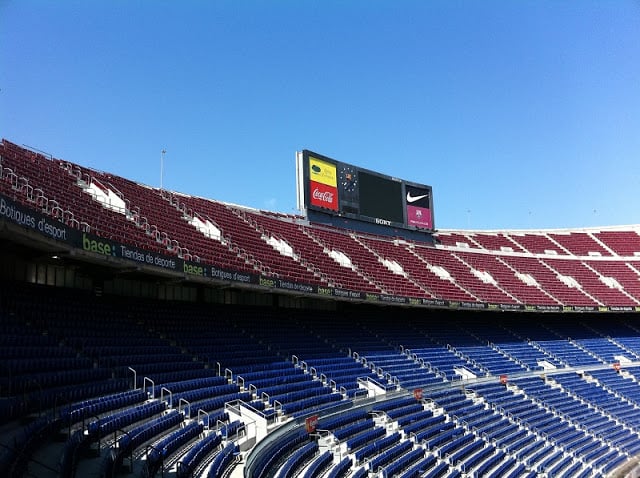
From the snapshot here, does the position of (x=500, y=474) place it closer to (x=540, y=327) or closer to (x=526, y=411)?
(x=526, y=411)

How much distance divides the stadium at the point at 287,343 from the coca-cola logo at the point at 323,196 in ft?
0.68

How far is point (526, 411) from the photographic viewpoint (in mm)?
27016

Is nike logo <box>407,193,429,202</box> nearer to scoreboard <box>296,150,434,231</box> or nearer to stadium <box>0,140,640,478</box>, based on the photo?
scoreboard <box>296,150,434,231</box>

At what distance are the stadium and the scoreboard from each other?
0.15m

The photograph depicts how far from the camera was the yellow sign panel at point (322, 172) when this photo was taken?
1352 inches

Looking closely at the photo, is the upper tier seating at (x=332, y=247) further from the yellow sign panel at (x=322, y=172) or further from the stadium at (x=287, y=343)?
the yellow sign panel at (x=322, y=172)

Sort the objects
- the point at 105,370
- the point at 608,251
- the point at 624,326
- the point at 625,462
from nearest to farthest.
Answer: the point at 105,370
the point at 625,462
the point at 624,326
the point at 608,251

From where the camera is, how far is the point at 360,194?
38062mm

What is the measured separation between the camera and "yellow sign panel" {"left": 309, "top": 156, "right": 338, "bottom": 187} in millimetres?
34344

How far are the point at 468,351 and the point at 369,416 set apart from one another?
13865mm

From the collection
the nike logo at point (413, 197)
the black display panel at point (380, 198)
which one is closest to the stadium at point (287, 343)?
the black display panel at point (380, 198)

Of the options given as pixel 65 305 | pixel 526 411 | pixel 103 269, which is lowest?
pixel 526 411

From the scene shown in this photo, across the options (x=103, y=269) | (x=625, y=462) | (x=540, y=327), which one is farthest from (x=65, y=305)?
(x=540, y=327)

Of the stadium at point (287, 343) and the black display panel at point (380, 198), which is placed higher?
the black display panel at point (380, 198)
